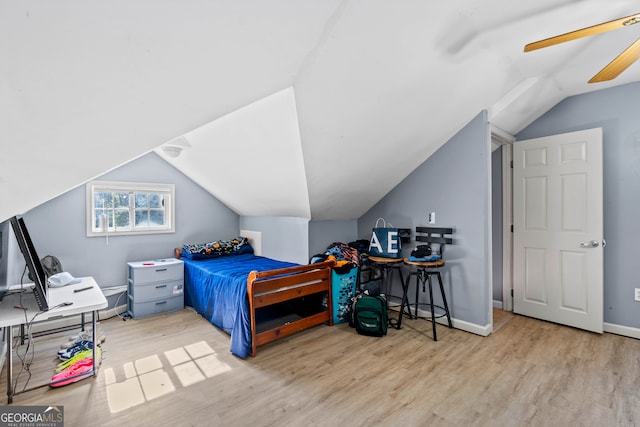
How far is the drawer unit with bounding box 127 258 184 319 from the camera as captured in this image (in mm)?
3336

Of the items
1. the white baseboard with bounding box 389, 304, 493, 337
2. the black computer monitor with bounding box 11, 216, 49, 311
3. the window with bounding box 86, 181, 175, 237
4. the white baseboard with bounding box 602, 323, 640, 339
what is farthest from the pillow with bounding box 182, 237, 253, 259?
the white baseboard with bounding box 602, 323, 640, 339

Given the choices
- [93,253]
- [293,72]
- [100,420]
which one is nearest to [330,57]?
[293,72]

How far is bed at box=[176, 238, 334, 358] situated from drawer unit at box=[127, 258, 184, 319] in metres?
0.14

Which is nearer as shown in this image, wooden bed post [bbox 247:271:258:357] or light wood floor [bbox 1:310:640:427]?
light wood floor [bbox 1:310:640:427]

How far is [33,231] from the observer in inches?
121

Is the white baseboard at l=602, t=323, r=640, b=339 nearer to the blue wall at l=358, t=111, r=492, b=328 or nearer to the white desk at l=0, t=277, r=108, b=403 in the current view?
the blue wall at l=358, t=111, r=492, b=328

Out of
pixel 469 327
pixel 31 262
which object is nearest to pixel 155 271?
pixel 31 262

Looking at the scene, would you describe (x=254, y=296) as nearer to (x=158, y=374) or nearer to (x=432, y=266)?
(x=158, y=374)

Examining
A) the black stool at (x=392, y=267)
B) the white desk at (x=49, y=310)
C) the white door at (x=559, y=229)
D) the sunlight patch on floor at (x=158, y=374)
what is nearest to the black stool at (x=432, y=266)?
the black stool at (x=392, y=267)

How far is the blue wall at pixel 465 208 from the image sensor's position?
2863mm

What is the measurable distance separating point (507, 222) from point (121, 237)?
479 centimetres

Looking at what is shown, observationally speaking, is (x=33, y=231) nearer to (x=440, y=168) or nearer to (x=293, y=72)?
(x=293, y=72)

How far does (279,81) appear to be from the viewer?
1.79 meters

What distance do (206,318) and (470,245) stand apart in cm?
301
